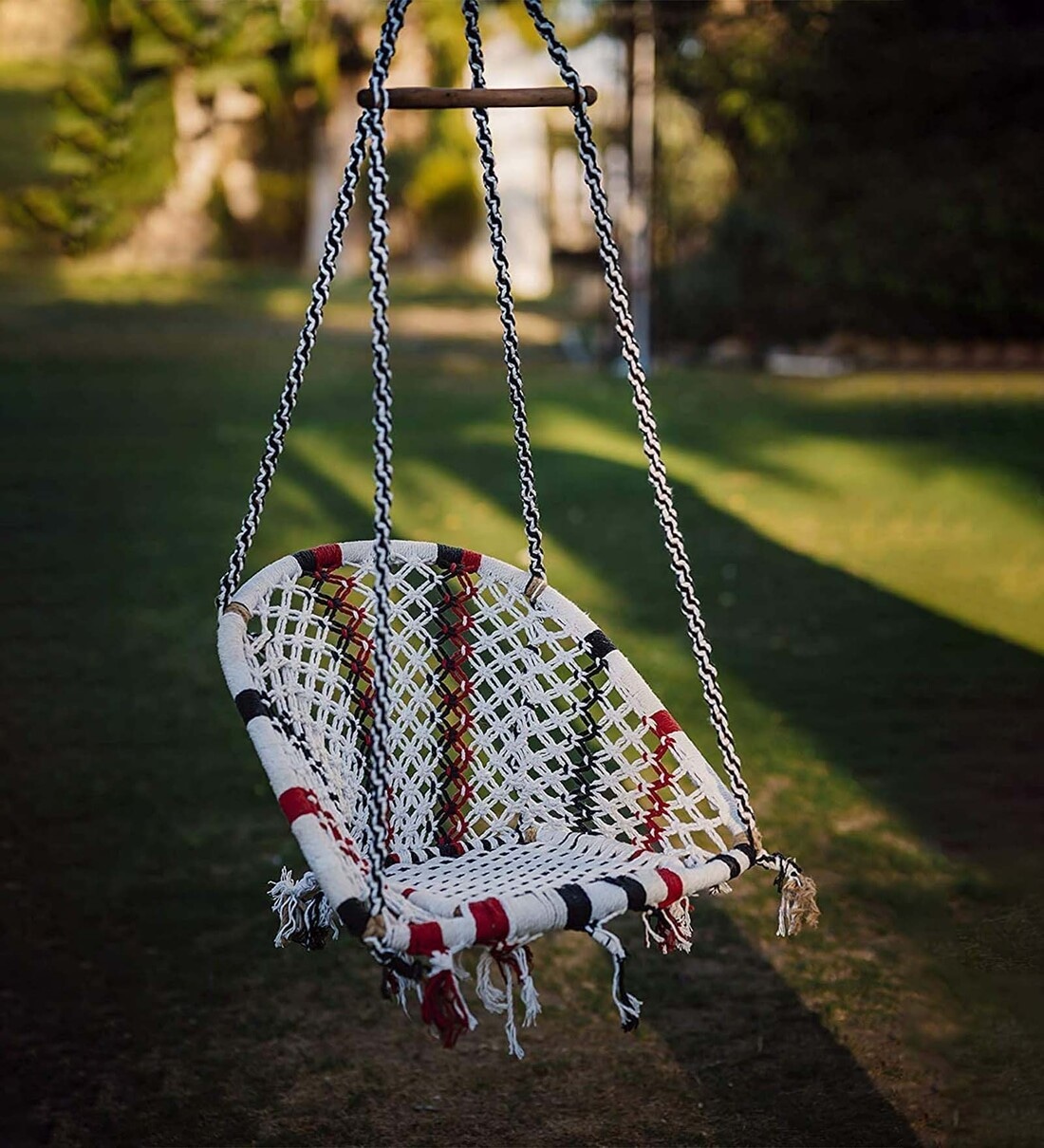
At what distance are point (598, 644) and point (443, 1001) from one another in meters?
0.80

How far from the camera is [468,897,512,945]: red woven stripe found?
200 cm

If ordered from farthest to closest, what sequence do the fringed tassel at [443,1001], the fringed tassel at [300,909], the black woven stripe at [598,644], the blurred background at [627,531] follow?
the blurred background at [627,531] → the black woven stripe at [598,644] → the fringed tassel at [300,909] → the fringed tassel at [443,1001]

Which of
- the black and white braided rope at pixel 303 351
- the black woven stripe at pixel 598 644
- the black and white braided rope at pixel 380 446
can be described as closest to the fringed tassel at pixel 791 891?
the black woven stripe at pixel 598 644

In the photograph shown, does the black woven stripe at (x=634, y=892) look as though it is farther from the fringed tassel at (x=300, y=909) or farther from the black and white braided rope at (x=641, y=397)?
the fringed tassel at (x=300, y=909)

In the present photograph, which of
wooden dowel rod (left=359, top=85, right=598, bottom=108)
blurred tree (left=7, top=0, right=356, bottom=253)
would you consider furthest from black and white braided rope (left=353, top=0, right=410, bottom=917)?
blurred tree (left=7, top=0, right=356, bottom=253)

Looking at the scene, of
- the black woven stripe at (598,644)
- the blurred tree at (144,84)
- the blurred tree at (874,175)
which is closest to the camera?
the black woven stripe at (598,644)

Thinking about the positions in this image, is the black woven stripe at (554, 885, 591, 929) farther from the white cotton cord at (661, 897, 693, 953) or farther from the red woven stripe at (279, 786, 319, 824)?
the red woven stripe at (279, 786, 319, 824)

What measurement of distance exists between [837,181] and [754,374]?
2.25 metres

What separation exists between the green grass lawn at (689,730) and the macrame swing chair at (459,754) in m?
0.34

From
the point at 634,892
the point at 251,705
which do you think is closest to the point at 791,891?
the point at 634,892

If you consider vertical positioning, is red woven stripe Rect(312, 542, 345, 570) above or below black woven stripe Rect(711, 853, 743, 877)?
above

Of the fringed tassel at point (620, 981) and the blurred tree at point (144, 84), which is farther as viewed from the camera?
the blurred tree at point (144, 84)

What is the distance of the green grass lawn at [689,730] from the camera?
2.61 meters

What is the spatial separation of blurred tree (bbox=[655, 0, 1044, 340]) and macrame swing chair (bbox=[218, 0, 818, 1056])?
Answer: 10239mm
